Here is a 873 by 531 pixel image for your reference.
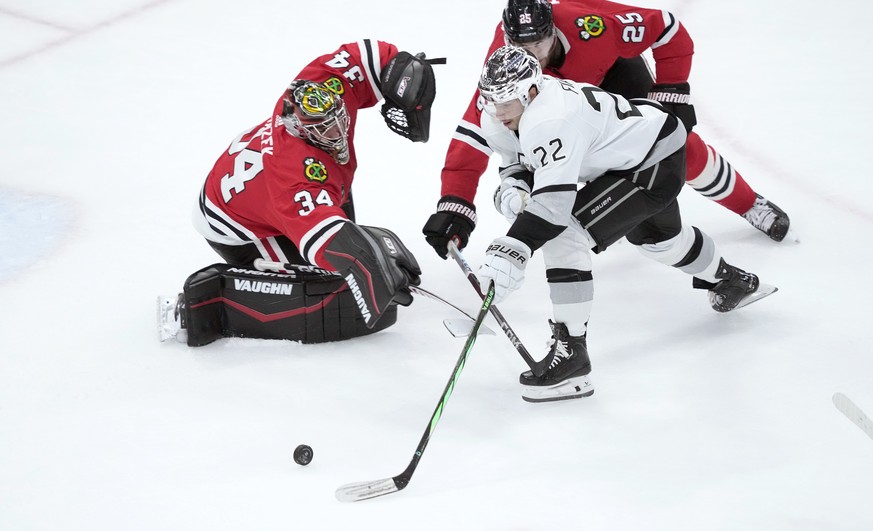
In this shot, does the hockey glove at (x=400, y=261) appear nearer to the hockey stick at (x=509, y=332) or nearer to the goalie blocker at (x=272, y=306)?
the goalie blocker at (x=272, y=306)

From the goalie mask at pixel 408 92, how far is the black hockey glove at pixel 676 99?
0.88 m

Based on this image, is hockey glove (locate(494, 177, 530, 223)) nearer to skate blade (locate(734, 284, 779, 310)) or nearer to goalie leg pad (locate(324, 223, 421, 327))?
goalie leg pad (locate(324, 223, 421, 327))

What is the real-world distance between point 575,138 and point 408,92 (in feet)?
2.79

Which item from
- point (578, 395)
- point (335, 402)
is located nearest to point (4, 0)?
point (335, 402)

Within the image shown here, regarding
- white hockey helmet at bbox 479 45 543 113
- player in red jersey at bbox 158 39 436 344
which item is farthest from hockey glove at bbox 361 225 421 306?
white hockey helmet at bbox 479 45 543 113

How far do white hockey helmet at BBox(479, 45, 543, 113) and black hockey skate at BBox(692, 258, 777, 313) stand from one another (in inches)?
41.3

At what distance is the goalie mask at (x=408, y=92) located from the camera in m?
3.27

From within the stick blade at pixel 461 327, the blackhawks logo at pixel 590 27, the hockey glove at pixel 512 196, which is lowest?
the stick blade at pixel 461 327

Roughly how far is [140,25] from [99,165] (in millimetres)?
1577

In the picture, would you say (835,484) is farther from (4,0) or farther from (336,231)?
(4,0)

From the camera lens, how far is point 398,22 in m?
5.68

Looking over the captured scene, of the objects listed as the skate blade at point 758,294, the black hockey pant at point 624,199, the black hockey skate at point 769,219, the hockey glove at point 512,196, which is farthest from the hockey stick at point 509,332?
the black hockey skate at point 769,219

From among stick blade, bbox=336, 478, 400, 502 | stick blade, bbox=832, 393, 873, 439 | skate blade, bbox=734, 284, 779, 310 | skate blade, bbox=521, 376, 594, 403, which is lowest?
stick blade, bbox=336, 478, 400, 502

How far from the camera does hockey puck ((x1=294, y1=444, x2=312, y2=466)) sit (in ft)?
Result: 8.20
